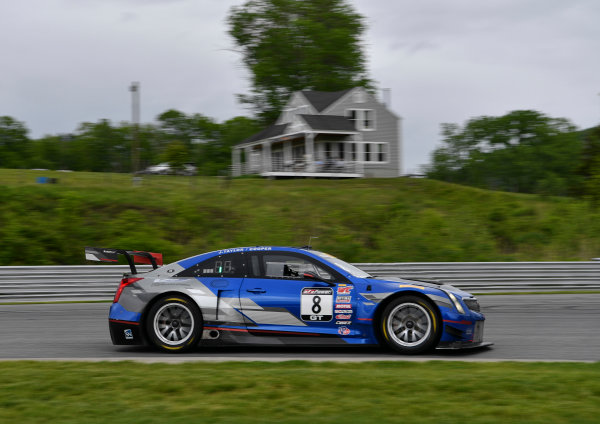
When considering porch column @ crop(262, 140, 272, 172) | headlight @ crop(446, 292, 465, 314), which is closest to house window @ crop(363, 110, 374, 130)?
porch column @ crop(262, 140, 272, 172)

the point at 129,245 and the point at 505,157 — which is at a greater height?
the point at 505,157

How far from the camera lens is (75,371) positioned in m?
6.69

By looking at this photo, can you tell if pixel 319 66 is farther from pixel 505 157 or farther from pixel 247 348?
pixel 247 348

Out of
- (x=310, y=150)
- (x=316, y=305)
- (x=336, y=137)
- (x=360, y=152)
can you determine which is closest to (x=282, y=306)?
(x=316, y=305)

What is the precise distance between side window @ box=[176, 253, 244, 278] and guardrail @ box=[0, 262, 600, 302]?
7.34m

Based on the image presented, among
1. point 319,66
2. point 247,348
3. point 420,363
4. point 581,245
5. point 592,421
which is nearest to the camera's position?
point 592,421

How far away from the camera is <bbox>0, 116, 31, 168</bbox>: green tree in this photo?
3339 inches

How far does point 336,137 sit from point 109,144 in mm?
49537

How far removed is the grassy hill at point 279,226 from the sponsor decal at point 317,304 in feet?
41.3

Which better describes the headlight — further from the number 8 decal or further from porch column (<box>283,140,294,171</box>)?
porch column (<box>283,140,294,171</box>)

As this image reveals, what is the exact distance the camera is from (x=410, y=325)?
8.11 metres

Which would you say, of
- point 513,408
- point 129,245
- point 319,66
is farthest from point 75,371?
point 319,66

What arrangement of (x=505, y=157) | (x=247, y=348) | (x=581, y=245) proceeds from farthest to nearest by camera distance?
(x=505, y=157)
(x=581, y=245)
(x=247, y=348)

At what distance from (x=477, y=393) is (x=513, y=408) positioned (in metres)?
0.44
